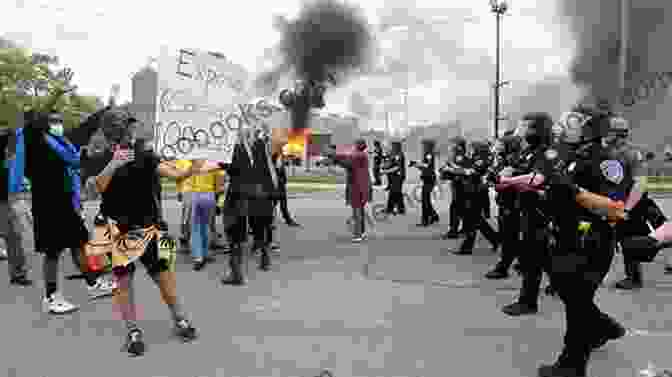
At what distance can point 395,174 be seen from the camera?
11016 millimetres

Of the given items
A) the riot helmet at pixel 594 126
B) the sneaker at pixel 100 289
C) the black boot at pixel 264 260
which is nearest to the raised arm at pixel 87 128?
the sneaker at pixel 100 289

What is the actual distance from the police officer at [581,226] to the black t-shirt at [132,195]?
2609 millimetres

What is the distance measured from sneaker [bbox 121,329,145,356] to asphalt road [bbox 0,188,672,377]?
Result: 7 centimetres

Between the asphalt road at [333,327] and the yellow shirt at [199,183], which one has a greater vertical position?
the yellow shirt at [199,183]

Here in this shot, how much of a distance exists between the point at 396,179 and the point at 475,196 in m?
4.40

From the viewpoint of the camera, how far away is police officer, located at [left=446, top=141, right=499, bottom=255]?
6730 mm

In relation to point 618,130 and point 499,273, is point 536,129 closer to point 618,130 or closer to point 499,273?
point 618,130

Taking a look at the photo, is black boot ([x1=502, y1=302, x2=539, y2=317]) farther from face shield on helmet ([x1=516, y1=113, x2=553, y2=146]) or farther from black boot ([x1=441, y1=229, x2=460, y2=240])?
black boot ([x1=441, y1=229, x2=460, y2=240])

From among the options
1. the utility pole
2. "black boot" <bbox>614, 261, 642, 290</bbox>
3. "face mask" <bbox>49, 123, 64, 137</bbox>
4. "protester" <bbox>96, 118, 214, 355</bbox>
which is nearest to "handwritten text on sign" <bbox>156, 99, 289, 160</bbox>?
"protester" <bbox>96, 118, 214, 355</bbox>

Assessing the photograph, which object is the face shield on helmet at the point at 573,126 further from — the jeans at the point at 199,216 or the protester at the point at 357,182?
the protester at the point at 357,182

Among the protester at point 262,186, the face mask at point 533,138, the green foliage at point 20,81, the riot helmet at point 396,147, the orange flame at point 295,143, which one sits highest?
the green foliage at point 20,81

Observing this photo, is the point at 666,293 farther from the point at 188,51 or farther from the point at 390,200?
the point at 390,200

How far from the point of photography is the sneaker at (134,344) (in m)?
3.51

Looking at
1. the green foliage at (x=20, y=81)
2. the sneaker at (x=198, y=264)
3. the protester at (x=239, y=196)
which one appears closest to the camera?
the protester at (x=239, y=196)
